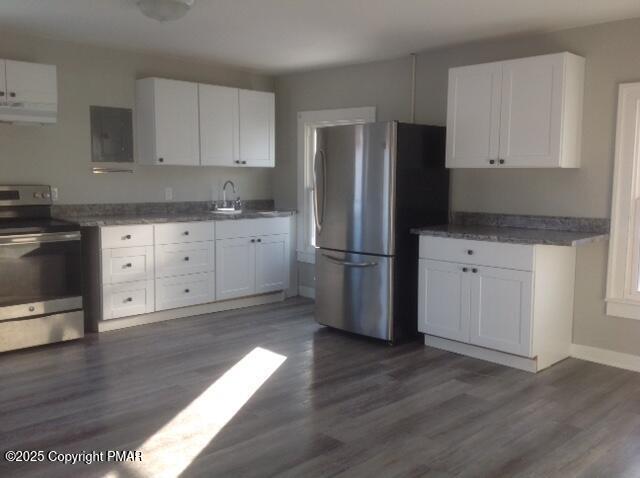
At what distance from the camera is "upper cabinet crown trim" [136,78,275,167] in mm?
5105

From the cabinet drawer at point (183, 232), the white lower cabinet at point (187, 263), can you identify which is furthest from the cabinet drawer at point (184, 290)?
the cabinet drawer at point (183, 232)

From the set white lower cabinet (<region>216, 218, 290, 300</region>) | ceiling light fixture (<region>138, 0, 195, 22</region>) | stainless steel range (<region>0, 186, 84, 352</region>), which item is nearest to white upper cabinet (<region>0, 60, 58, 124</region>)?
stainless steel range (<region>0, 186, 84, 352</region>)

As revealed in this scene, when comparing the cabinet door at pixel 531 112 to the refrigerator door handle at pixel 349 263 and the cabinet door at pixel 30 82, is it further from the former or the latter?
the cabinet door at pixel 30 82

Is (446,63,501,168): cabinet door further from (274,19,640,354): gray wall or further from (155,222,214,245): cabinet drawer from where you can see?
(155,222,214,245): cabinet drawer

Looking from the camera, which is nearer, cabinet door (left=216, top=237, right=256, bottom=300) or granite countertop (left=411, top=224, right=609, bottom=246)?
granite countertop (left=411, top=224, right=609, bottom=246)

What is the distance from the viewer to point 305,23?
405 cm

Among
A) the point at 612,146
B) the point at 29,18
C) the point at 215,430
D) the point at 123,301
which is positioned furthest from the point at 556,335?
the point at 29,18

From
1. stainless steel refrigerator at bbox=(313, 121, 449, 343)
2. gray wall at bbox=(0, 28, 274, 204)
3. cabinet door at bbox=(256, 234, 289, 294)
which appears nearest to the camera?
stainless steel refrigerator at bbox=(313, 121, 449, 343)

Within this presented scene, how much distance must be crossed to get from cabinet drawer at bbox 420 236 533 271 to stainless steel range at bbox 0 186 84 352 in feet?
8.27

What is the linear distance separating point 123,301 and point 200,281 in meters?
0.70

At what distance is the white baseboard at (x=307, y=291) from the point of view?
19.9 feet

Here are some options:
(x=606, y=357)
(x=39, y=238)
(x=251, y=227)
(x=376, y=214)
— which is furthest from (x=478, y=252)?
(x=39, y=238)

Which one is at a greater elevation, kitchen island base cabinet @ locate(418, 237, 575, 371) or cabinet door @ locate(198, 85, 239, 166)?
cabinet door @ locate(198, 85, 239, 166)

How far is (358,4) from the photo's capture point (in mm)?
3604
